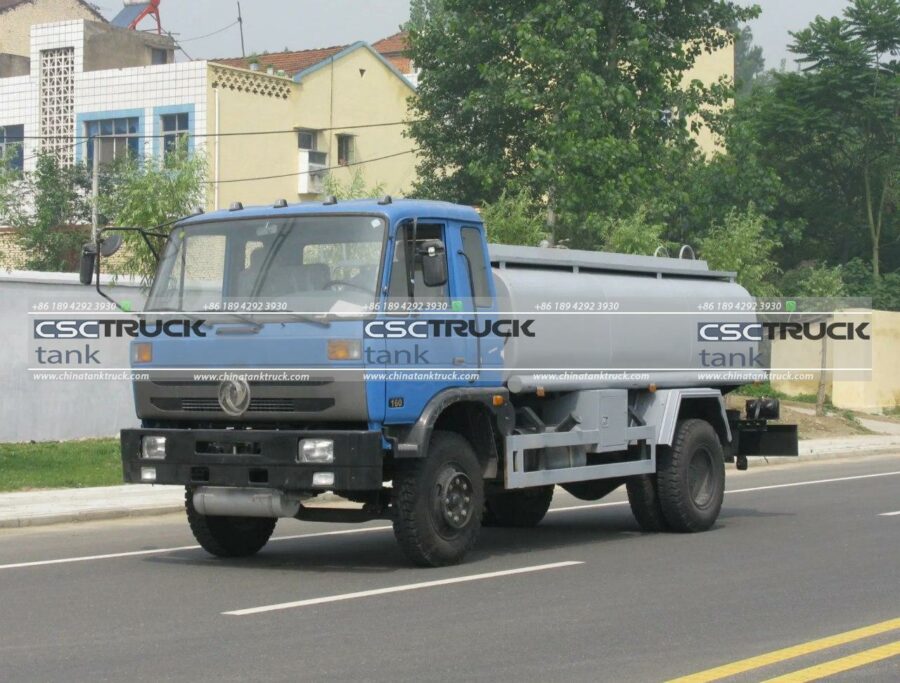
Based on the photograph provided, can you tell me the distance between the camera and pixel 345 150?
1810 inches

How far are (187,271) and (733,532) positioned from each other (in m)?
5.93

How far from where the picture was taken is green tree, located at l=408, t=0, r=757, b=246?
114 ft

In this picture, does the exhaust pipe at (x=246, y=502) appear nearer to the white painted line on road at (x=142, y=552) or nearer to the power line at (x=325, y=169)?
the white painted line on road at (x=142, y=552)

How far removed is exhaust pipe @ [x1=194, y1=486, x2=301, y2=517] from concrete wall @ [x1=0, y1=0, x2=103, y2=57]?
48199 millimetres

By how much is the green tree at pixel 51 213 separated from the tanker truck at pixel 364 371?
25.3 meters

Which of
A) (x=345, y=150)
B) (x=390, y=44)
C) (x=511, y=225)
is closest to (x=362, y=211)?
(x=511, y=225)

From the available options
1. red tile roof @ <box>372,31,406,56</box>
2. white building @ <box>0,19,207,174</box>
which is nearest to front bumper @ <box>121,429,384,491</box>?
white building @ <box>0,19,207,174</box>

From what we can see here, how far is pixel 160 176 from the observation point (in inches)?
914

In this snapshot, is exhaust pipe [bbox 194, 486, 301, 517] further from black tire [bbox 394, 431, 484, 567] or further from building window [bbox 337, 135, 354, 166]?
building window [bbox 337, 135, 354, 166]

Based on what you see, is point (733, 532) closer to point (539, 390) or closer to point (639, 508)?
point (639, 508)

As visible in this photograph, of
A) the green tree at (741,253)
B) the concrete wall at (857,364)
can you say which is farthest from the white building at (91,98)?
the concrete wall at (857,364)

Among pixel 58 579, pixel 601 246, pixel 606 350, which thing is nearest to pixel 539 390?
pixel 606 350

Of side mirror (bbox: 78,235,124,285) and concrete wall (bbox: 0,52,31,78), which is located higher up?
concrete wall (bbox: 0,52,31,78)

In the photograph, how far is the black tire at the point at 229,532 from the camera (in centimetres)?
1229
